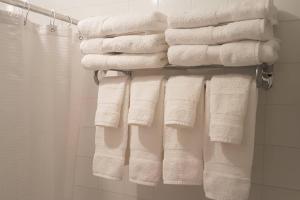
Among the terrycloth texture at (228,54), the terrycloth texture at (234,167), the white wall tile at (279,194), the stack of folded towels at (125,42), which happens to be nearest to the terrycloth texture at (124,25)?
the stack of folded towels at (125,42)

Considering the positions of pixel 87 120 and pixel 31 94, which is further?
pixel 87 120

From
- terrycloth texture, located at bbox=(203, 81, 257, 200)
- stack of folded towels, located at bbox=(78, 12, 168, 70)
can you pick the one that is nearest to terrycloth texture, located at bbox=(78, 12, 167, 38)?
stack of folded towels, located at bbox=(78, 12, 168, 70)

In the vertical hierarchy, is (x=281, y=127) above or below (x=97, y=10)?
below

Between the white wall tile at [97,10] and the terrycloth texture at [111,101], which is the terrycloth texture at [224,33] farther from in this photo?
the white wall tile at [97,10]

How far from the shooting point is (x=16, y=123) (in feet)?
3.85

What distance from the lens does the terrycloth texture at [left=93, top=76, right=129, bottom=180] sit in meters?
1.19

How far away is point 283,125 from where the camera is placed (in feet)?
3.58

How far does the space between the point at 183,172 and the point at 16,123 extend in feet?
2.22

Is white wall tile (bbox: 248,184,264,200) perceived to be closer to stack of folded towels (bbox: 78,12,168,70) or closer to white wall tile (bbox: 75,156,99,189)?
stack of folded towels (bbox: 78,12,168,70)

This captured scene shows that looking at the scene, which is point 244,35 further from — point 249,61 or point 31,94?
point 31,94

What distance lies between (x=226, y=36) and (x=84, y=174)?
1041 millimetres

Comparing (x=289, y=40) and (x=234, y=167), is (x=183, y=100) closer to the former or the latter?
(x=234, y=167)

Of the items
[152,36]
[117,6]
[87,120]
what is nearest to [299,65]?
[152,36]

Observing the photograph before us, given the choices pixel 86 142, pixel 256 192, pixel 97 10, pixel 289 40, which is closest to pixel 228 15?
pixel 289 40
